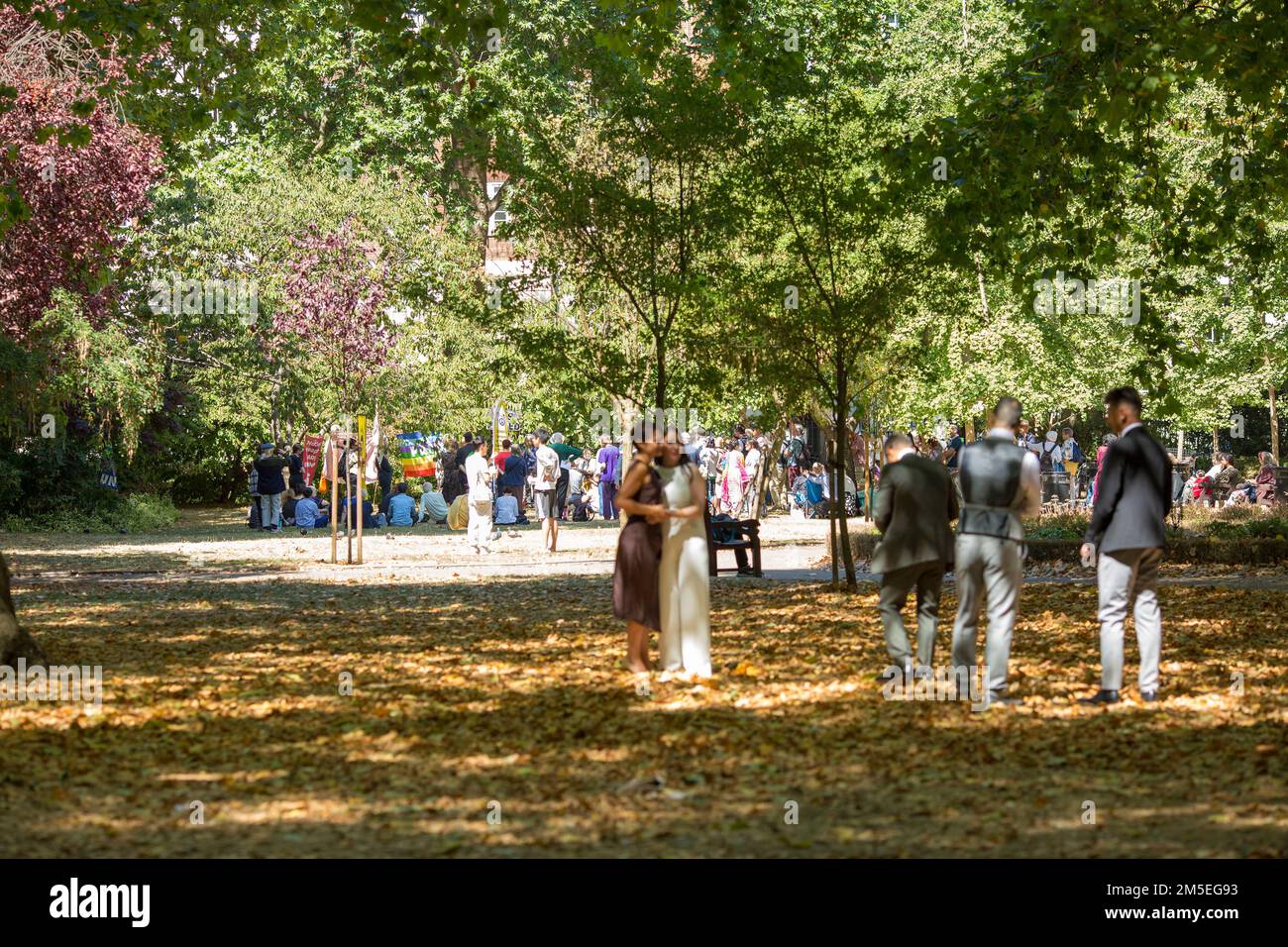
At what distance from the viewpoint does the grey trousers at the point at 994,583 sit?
37.1 feet

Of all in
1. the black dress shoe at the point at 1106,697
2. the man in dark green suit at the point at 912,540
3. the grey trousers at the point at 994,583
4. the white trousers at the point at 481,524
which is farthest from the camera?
the white trousers at the point at 481,524

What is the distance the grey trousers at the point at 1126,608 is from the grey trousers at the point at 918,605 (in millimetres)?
1259

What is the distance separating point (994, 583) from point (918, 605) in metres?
1.08

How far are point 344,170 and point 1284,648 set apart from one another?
3610 cm

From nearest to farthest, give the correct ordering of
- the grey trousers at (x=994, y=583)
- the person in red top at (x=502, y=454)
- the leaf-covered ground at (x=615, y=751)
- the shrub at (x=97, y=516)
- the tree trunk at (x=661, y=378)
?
1. the leaf-covered ground at (x=615, y=751)
2. the grey trousers at (x=994, y=583)
3. the tree trunk at (x=661, y=378)
4. the shrub at (x=97, y=516)
5. the person in red top at (x=502, y=454)

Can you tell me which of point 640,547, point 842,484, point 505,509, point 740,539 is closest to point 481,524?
point 740,539

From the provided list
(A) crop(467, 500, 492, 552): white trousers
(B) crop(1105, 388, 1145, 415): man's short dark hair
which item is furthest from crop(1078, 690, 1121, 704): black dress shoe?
(A) crop(467, 500, 492, 552): white trousers

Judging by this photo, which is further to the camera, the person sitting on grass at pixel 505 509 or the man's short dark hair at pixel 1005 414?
the person sitting on grass at pixel 505 509

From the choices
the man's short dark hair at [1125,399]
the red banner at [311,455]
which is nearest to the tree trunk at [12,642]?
the man's short dark hair at [1125,399]

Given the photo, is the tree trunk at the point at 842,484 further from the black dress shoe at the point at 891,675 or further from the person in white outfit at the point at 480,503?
the person in white outfit at the point at 480,503

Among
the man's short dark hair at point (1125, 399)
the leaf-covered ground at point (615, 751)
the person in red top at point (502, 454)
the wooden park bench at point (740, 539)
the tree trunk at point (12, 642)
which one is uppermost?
the person in red top at point (502, 454)

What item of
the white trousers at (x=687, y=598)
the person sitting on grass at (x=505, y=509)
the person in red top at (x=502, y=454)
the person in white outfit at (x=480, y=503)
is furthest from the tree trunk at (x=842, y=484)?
the person sitting on grass at (x=505, y=509)

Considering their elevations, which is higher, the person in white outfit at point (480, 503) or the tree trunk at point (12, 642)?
the person in white outfit at point (480, 503)

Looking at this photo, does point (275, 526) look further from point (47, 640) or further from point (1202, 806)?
point (1202, 806)
